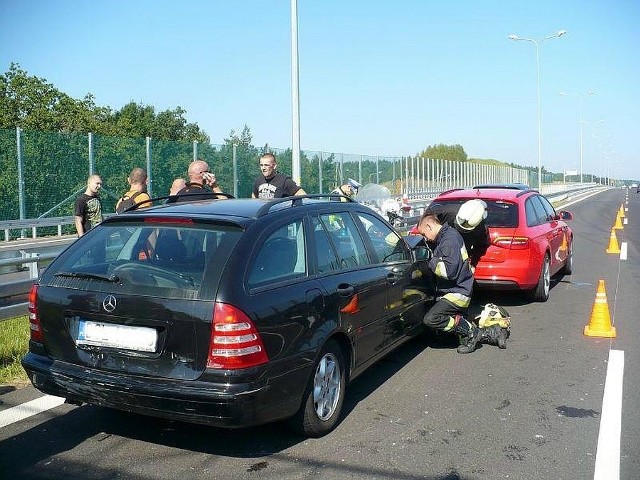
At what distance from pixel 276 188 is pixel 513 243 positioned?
124 inches

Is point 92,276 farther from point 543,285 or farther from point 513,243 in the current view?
point 543,285

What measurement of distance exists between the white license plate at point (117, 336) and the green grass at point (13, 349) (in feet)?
6.72

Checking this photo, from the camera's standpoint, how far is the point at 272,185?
29.6 feet

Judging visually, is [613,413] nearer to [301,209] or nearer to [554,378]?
[554,378]

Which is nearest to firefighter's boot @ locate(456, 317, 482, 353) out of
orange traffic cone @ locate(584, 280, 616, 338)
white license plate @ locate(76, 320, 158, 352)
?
orange traffic cone @ locate(584, 280, 616, 338)

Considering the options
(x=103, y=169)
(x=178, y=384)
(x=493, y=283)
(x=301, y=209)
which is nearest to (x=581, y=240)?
(x=493, y=283)

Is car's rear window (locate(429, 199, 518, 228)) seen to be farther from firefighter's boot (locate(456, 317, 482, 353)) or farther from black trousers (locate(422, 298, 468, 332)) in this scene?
black trousers (locate(422, 298, 468, 332))

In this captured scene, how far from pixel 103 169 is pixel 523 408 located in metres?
15.1

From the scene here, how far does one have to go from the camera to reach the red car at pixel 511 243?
8688 millimetres

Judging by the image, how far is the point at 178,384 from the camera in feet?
12.5

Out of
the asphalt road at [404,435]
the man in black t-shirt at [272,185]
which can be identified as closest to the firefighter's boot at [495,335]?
the asphalt road at [404,435]

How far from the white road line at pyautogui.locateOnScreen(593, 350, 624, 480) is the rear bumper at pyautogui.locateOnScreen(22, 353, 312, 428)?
184 centimetres

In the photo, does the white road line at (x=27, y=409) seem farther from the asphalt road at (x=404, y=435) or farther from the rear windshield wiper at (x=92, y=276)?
the rear windshield wiper at (x=92, y=276)

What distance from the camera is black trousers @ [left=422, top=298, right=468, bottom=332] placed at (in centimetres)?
644
